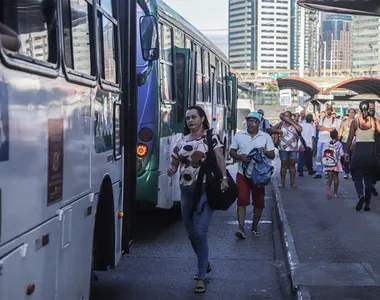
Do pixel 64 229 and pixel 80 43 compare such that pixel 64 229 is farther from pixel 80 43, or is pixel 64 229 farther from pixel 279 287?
pixel 279 287

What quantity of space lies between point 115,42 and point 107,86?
72 cm

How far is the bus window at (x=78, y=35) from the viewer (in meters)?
4.61

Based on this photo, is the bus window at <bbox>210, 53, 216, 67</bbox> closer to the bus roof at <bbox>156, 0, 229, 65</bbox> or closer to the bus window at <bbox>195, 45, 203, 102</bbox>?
the bus roof at <bbox>156, 0, 229, 65</bbox>

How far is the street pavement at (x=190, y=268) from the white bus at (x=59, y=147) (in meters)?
1.02

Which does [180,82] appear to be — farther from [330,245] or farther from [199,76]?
[330,245]

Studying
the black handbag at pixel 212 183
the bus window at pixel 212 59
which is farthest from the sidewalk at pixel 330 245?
the bus window at pixel 212 59

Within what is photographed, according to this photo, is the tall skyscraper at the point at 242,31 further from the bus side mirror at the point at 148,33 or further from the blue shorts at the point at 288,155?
the bus side mirror at the point at 148,33

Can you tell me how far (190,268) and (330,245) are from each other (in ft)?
6.07

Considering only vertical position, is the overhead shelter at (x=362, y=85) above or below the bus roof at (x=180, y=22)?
below

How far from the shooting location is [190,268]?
8.70 meters

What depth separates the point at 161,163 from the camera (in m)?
10.2


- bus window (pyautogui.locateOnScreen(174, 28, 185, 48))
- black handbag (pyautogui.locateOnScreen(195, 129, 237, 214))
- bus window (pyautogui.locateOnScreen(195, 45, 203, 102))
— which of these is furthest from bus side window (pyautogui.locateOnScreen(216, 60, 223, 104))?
black handbag (pyautogui.locateOnScreen(195, 129, 237, 214))

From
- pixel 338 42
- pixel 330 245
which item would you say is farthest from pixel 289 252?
pixel 338 42

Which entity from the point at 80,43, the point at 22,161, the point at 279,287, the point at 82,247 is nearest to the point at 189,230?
the point at 279,287
